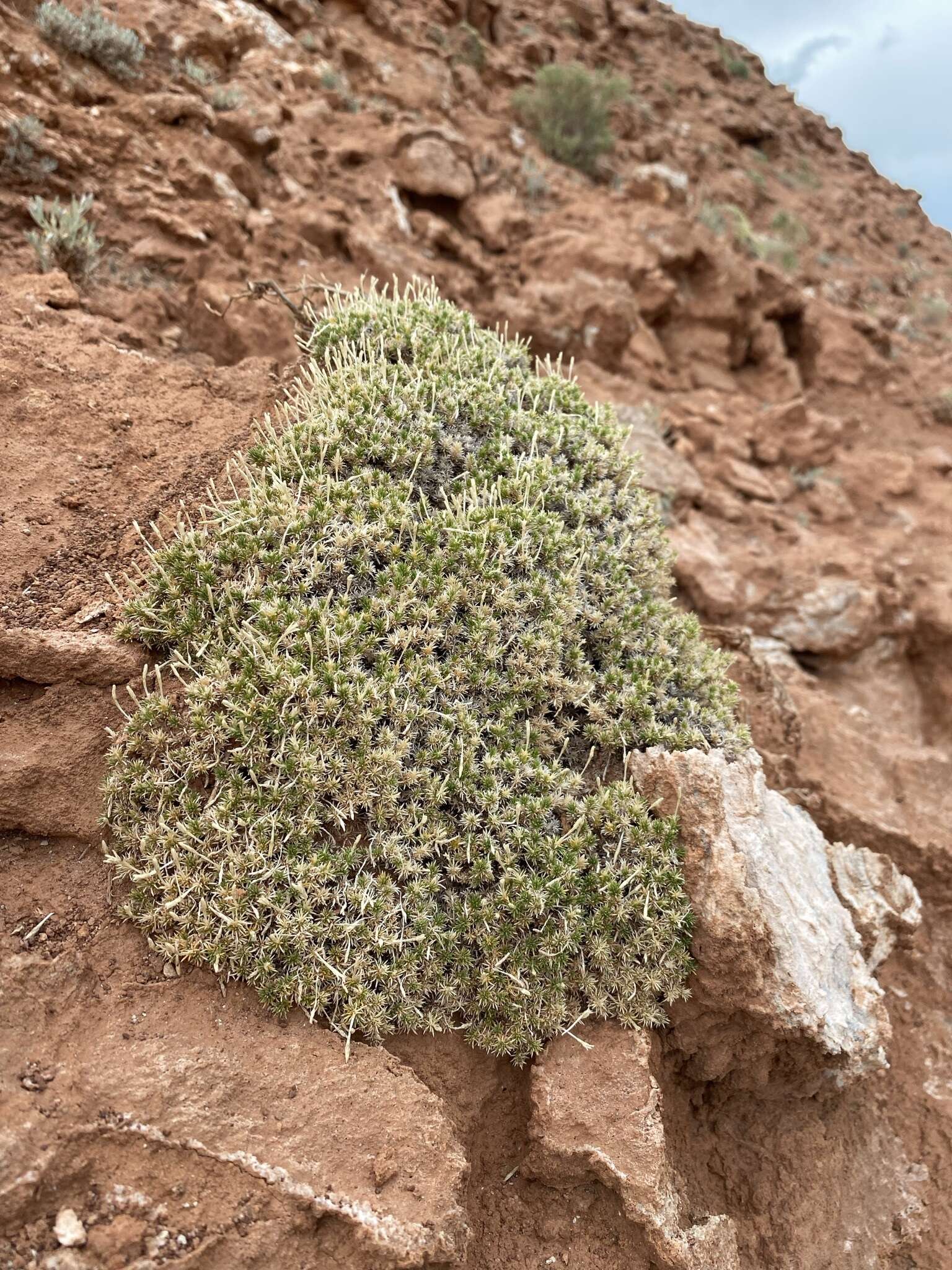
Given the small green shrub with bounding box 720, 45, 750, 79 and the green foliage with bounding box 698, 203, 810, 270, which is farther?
the small green shrub with bounding box 720, 45, 750, 79

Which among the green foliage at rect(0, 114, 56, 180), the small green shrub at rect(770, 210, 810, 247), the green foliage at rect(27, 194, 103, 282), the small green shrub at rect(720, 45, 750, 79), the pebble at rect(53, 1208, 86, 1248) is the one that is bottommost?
the pebble at rect(53, 1208, 86, 1248)

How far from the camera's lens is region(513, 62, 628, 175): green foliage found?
9.98 m

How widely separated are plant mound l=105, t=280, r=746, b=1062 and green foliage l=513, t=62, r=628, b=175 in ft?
27.1

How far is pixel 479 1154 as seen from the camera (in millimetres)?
2615

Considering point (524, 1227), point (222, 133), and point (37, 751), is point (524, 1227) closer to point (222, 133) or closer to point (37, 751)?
point (37, 751)

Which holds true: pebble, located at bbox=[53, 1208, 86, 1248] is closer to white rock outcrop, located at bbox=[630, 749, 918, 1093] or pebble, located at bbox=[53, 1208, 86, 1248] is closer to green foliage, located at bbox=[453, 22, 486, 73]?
white rock outcrop, located at bbox=[630, 749, 918, 1093]

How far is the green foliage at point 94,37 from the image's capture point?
5426mm

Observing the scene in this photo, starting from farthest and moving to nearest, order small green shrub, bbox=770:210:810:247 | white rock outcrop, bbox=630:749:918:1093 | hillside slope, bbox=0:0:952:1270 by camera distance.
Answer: small green shrub, bbox=770:210:810:247 < white rock outcrop, bbox=630:749:918:1093 < hillside slope, bbox=0:0:952:1270

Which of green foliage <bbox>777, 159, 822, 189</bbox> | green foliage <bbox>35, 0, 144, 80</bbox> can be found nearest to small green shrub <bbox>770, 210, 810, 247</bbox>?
green foliage <bbox>777, 159, 822, 189</bbox>

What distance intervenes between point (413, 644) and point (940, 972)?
3.18 m

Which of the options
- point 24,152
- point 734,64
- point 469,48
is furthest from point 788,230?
point 24,152

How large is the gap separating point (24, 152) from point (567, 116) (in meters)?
7.70

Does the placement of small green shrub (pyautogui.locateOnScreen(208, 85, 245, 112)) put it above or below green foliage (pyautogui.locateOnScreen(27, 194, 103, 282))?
above

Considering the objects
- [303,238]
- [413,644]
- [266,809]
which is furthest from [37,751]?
[303,238]
